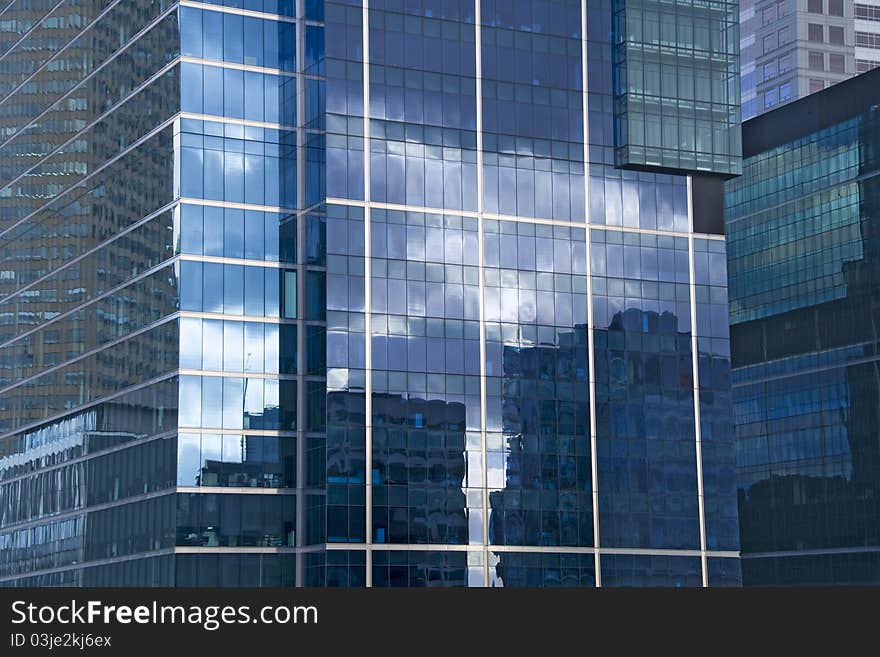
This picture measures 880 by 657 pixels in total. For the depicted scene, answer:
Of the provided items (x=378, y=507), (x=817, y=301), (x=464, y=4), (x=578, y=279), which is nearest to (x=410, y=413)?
(x=378, y=507)

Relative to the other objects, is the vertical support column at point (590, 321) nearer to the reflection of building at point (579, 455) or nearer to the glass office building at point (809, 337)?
the reflection of building at point (579, 455)

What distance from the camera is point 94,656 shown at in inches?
1283

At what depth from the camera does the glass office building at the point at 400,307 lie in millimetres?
104750

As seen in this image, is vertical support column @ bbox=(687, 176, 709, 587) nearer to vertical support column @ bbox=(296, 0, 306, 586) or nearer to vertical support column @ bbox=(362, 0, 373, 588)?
vertical support column @ bbox=(362, 0, 373, 588)

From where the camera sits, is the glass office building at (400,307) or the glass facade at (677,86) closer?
the glass office building at (400,307)

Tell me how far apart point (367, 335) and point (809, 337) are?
68585 millimetres

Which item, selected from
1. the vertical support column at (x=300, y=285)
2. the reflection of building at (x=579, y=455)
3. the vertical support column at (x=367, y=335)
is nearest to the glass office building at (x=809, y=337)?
the reflection of building at (x=579, y=455)

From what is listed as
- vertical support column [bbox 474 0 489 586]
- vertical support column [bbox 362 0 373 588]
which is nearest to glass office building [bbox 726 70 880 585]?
vertical support column [bbox 474 0 489 586]

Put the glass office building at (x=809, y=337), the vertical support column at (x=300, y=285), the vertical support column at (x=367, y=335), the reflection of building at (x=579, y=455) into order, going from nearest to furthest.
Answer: the vertical support column at (x=367, y=335), the vertical support column at (x=300, y=285), the reflection of building at (x=579, y=455), the glass office building at (x=809, y=337)

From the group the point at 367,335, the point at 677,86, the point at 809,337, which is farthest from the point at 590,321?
the point at 809,337

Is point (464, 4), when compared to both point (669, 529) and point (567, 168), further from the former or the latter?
point (669, 529)

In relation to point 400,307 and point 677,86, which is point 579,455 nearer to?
point 400,307

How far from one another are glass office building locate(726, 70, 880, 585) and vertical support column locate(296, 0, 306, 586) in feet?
209

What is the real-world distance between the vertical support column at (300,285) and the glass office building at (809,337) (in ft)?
209
